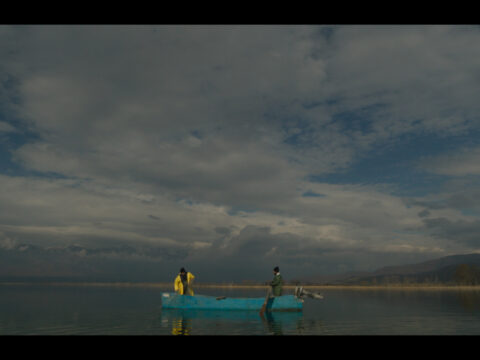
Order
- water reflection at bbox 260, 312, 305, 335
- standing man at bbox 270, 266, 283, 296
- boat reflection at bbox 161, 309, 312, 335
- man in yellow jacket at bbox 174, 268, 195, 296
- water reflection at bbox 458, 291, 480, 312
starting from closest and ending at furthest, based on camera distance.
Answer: boat reflection at bbox 161, 309, 312, 335 → water reflection at bbox 260, 312, 305, 335 → standing man at bbox 270, 266, 283, 296 → man in yellow jacket at bbox 174, 268, 195, 296 → water reflection at bbox 458, 291, 480, 312

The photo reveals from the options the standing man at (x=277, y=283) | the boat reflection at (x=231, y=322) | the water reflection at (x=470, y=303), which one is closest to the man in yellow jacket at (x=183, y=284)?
the boat reflection at (x=231, y=322)

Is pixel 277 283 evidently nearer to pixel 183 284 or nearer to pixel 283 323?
pixel 283 323

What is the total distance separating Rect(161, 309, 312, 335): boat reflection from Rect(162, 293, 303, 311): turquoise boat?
1.38 feet

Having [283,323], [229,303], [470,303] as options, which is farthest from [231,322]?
[470,303]

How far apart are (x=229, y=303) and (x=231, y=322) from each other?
6.07m

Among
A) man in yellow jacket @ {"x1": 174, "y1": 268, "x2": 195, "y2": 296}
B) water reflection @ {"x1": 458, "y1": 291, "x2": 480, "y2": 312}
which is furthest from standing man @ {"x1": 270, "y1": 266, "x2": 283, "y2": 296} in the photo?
water reflection @ {"x1": 458, "y1": 291, "x2": 480, "y2": 312}

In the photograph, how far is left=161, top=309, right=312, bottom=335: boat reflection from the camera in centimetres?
2322

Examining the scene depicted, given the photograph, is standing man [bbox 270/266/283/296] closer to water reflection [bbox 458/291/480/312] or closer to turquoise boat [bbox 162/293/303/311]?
turquoise boat [bbox 162/293/303/311]

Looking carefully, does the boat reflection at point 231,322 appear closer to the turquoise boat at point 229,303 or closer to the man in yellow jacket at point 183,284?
the turquoise boat at point 229,303

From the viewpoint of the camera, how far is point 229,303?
33375mm

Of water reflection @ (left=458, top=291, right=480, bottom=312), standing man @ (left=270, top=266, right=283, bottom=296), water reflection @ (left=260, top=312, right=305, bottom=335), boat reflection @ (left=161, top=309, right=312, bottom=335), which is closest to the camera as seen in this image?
boat reflection @ (left=161, top=309, right=312, bottom=335)
